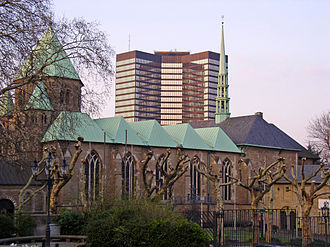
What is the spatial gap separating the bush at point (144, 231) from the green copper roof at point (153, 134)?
29140 mm

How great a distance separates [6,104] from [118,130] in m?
27.0

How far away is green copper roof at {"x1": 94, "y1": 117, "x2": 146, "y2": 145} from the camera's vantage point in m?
45.8

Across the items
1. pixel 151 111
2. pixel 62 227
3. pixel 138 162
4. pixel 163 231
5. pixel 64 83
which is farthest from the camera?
pixel 151 111

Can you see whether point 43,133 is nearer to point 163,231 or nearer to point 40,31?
point 40,31

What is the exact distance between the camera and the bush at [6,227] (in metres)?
23.2

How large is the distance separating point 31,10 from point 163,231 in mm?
9913

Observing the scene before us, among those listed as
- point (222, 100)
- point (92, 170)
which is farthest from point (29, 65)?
point (222, 100)

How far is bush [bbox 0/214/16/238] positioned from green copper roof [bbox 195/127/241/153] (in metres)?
32.3

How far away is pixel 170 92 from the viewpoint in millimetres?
159875

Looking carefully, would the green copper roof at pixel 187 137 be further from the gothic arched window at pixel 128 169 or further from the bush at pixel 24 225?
the bush at pixel 24 225

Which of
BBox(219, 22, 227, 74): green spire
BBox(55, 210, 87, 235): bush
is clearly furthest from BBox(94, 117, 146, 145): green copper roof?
BBox(219, 22, 227, 74): green spire

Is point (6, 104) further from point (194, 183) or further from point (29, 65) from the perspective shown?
point (194, 183)

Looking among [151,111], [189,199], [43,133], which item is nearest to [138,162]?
[189,199]

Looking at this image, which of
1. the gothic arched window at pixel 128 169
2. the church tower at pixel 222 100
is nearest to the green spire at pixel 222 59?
the church tower at pixel 222 100
